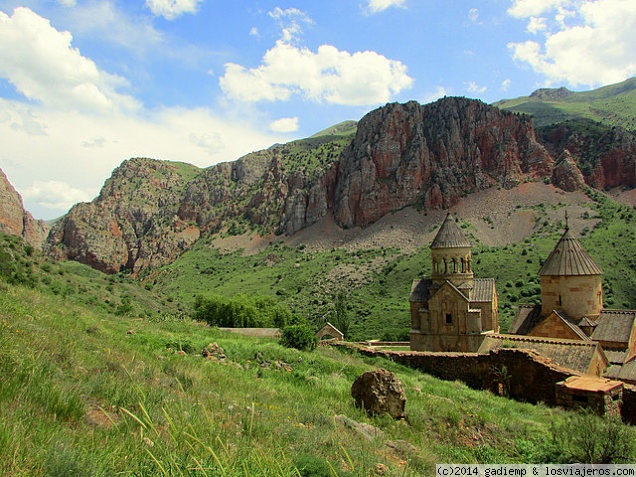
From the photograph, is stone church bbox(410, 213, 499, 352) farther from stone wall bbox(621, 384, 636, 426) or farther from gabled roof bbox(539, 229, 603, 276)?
stone wall bbox(621, 384, 636, 426)

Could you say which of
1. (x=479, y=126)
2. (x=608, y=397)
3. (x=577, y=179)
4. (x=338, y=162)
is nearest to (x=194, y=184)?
(x=338, y=162)

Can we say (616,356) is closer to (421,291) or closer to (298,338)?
(421,291)

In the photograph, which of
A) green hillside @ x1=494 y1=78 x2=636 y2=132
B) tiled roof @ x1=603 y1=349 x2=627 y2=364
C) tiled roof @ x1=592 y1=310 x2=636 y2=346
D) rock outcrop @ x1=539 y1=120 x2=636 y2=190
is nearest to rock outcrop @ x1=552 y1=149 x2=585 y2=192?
rock outcrop @ x1=539 y1=120 x2=636 y2=190

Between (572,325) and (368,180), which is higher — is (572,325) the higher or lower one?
the lower one

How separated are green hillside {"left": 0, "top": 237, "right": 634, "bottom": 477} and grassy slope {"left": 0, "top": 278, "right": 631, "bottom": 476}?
19 millimetres

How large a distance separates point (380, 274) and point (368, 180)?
31.2 metres

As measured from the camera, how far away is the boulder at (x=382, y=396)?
830 cm

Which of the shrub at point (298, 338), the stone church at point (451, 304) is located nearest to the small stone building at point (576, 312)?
the stone church at point (451, 304)

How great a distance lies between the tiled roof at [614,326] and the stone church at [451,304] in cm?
521

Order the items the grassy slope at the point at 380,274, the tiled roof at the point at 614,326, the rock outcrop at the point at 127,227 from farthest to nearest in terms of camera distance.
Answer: the rock outcrop at the point at 127,227 → the grassy slope at the point at 380,274 → the tiled roof at the point at 614,326

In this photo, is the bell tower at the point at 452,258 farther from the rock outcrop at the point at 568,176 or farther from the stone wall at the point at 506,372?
the rock outcrop at the point at 568,176

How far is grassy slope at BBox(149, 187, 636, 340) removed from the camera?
48844mm

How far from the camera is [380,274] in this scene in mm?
68938

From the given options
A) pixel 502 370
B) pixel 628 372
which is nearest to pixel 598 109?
pixel 628 372
